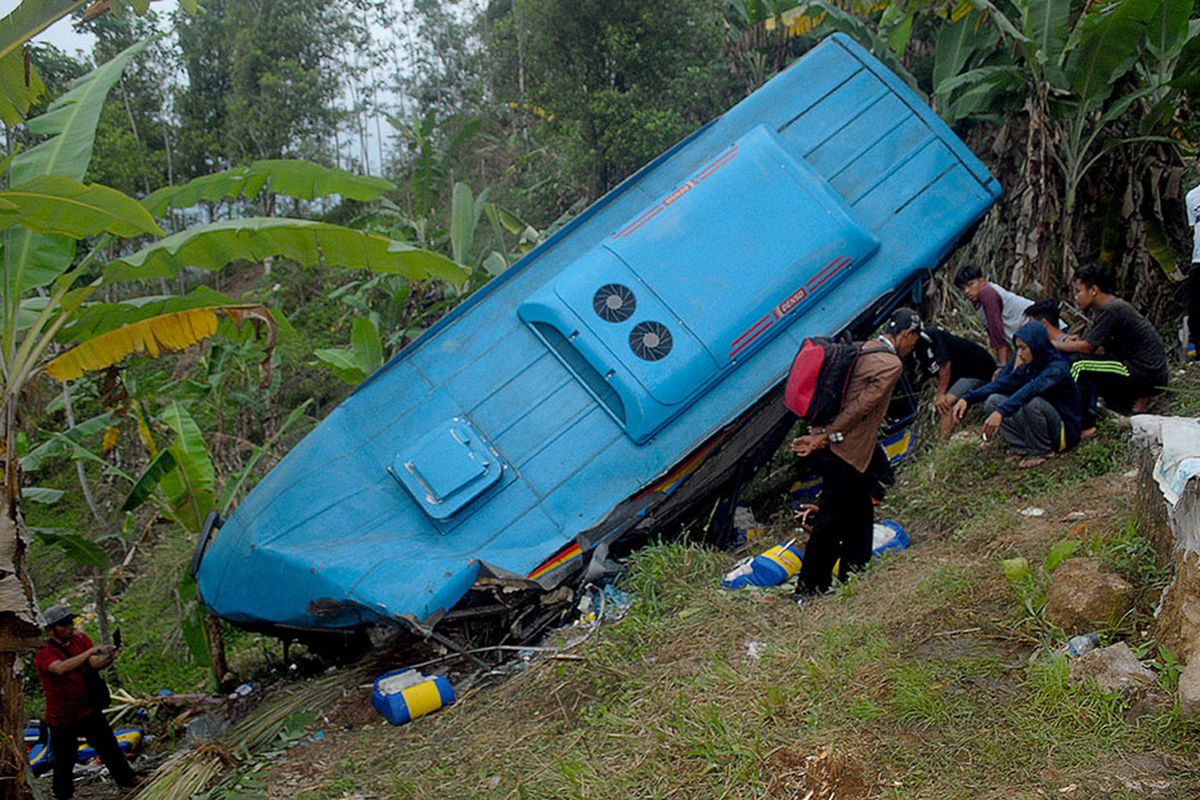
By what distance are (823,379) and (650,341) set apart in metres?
1.67

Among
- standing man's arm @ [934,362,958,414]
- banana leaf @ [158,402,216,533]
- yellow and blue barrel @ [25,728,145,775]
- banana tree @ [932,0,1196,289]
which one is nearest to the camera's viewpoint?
yellow and blue barrel @ [25,728,145,775]

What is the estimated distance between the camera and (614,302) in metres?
6.44

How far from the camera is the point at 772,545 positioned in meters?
6.25

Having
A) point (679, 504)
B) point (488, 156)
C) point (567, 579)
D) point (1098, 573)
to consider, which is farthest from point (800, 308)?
point (488, 156)

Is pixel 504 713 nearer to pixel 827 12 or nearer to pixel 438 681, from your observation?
pixel 438 681

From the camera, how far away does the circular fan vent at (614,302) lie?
6.41 m

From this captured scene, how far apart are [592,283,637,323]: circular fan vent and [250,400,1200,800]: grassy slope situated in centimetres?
157

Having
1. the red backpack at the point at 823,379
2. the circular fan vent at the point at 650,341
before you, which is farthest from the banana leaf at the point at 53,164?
the red backpack at the point at 823,379

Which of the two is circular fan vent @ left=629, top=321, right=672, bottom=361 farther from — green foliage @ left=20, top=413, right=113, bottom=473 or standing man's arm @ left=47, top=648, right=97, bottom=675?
green foliage @ left=20, top=413, right=113, bottom=473

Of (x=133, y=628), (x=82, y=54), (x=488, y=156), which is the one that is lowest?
(x=133, y=628)

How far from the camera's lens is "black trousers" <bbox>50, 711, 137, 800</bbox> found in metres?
5.45

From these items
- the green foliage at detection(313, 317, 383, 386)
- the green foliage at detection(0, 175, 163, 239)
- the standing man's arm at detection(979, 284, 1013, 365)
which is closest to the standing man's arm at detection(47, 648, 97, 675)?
the green foliage at detection(0, 175, 163, 239)

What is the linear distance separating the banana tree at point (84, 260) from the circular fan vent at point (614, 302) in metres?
1.42

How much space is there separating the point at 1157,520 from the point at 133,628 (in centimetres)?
883
